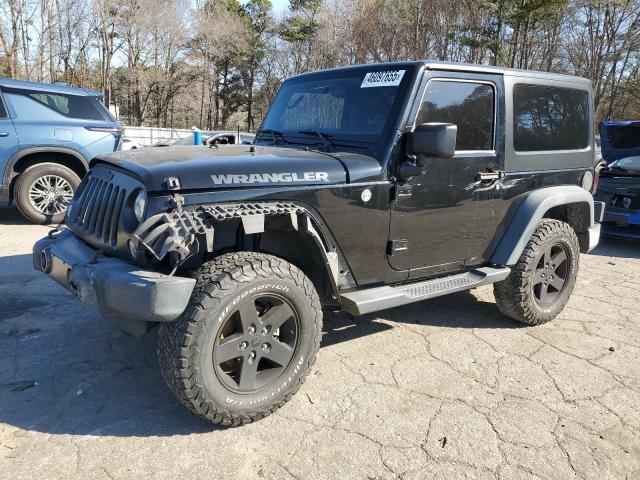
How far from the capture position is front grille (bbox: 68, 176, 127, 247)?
2826mm

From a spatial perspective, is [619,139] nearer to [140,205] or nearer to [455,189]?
[455,189]

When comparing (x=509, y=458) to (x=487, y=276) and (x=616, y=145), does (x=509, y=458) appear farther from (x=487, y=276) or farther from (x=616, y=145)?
(x=616, y=145)

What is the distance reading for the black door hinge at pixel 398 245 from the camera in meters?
3.31

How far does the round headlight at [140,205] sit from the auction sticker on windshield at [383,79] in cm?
169

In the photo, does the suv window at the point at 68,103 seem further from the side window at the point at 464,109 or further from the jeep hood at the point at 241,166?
the side window at the point at 464,109

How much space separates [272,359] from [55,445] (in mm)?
1122

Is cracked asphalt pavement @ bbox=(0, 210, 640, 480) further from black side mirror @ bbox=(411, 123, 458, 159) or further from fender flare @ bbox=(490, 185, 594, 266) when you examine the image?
black side mirror @ bbox=(411, 123, 458, 159)

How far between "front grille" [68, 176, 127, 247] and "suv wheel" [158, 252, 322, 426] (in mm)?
609

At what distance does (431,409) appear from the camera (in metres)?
3.00

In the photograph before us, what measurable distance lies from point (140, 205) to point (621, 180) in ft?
24.1

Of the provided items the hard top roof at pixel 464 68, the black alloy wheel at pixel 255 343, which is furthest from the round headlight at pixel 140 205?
the hard top roof at pixel 464 68

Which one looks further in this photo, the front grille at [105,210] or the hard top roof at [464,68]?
the hard top roof at [464,68]

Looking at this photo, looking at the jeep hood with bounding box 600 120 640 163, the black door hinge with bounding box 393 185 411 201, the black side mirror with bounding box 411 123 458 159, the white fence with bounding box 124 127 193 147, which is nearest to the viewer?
Answer: the black side mirror with bounding box 411 123 458 159

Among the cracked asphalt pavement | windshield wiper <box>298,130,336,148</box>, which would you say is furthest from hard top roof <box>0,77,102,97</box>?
windshield wiper <box>298,130,336,148</box>
